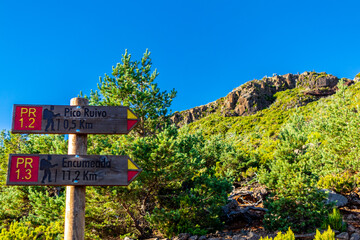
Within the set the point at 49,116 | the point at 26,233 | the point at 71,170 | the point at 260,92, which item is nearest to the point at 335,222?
the point at 71,170

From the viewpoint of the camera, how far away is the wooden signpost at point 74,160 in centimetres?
367

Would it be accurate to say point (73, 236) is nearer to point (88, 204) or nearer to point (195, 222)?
point (88, 204)

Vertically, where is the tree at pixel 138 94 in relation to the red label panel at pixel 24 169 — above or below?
above

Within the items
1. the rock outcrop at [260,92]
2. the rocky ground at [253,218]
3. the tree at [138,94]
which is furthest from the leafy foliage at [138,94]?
the rock outcrop at [260,92]

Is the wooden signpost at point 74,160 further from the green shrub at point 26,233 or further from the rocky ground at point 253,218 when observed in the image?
A: the rocky ground at point 253,218

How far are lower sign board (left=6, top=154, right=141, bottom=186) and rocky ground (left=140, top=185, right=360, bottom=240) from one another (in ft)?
15.2

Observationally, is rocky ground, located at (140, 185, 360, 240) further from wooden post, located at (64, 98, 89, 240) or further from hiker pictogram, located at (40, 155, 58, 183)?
hiker pictogram, located at (40, 155, 58, 183)

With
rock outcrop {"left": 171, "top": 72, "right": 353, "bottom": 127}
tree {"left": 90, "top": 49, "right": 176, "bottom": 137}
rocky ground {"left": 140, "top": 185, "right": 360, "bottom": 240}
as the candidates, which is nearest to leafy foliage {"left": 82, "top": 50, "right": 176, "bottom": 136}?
tree {"left": 90, "top": 49, "right": 176, "bottom": 137}

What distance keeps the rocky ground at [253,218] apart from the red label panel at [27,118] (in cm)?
544

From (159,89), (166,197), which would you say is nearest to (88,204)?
(166,197)

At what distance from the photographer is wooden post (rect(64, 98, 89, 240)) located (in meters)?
3.77

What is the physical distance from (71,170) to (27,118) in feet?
3.44

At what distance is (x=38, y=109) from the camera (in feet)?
12.8

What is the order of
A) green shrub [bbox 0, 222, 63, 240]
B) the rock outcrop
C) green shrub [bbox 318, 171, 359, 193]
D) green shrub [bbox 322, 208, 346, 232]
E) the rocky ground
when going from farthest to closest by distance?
the rock outcrop < green shrub [bbox 318, 171, 359, 193] < the rocky ground < green shrub [bbox 322, 208, 346, 232] < green shrub [bbox 0, 222, 63, 240]
